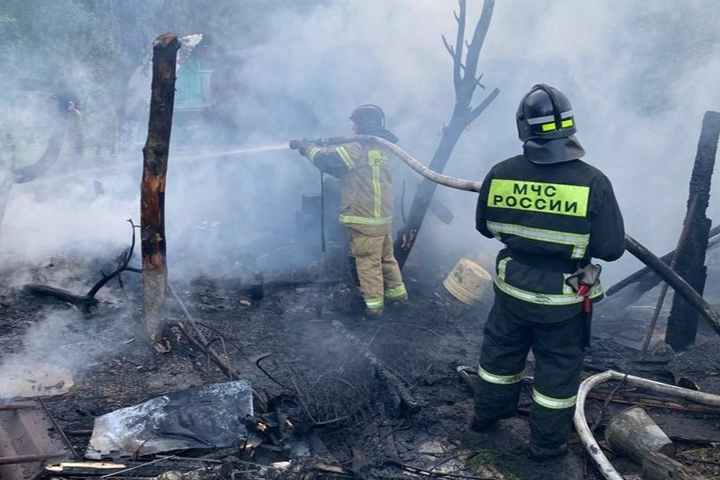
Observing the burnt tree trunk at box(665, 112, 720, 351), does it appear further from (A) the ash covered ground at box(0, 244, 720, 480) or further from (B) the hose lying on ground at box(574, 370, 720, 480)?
(B) the hose lying on ground at box(574, 370, 720, 480)

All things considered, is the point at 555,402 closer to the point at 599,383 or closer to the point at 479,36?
the point at 599,383

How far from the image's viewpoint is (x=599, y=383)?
448 centimetres

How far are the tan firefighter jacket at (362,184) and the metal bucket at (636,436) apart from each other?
10.1ft

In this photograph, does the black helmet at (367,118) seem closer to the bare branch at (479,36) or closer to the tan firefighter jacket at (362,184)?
the tan firefighter jacket at (362,184)

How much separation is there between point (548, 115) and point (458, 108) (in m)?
3.10

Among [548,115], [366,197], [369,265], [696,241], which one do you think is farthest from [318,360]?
[696,241]

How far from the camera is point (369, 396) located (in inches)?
181

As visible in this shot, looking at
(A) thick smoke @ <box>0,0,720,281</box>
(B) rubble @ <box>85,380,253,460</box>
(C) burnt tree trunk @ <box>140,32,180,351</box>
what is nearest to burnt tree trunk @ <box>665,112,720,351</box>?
(A) thick smoke @ <box>0,0,720,281</box>

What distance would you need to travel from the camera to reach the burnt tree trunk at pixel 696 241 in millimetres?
5223

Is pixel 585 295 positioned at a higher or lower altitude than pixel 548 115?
lower

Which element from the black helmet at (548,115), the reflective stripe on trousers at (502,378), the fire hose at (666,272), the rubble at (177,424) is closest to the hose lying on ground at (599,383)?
the reflective stripe on trousers at (502,378)

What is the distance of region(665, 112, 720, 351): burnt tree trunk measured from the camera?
522cm

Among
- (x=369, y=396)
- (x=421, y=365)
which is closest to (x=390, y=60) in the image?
(x=421, y=365)

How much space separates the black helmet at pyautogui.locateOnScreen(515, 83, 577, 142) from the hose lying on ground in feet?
6.13
